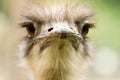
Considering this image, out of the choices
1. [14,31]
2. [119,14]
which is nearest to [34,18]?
[14,31]

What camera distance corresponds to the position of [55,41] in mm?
3736

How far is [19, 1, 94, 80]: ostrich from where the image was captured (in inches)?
149

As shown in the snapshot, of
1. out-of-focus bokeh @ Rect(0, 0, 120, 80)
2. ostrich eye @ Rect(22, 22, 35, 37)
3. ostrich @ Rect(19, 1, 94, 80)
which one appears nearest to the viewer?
ostrich @ Rect(19, 1, 94, 80)

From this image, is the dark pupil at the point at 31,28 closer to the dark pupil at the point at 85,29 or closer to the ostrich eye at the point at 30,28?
the ostrich eye at the point at 30,28

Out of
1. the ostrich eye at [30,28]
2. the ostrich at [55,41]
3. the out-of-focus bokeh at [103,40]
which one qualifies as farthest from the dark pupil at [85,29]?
the out-of-focus bokeh at [103,40]

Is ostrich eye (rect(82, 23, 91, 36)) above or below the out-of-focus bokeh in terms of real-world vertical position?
above

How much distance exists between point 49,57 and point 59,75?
0.51ft

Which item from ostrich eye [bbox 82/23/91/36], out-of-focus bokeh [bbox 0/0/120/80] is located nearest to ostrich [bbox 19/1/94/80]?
ostrich eye [bbox 82/23/91/36]

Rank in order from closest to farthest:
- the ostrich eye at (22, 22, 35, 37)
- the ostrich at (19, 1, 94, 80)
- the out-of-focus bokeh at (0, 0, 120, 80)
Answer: the ostrich at (19, 1, 94, 80) → the ostrich eye at (22, 22, 35, 37) → the out-of-focus bokeh at (0, 0, 120, 80)

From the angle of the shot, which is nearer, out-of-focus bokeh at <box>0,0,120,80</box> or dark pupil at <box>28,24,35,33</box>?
dark pupil at <box>28,24,35,33</box>

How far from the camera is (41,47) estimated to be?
382 centimetres

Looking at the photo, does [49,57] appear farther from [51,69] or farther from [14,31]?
[14,31]

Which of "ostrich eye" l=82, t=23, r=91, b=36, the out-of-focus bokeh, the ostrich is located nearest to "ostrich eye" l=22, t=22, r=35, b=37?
the ostrich

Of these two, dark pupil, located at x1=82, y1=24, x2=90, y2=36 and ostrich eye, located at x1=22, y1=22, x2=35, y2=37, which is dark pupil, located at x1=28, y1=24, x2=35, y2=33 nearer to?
ostrich eye, located at x1=22, y1=22, x2=35, y2=37
